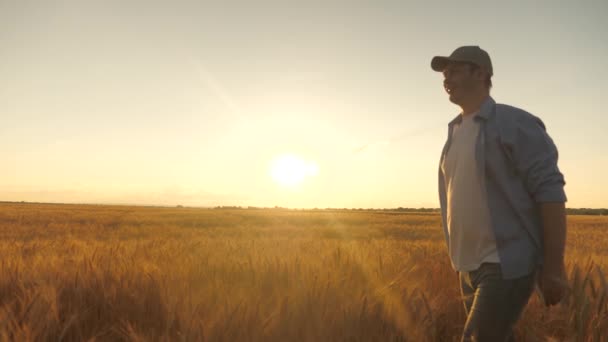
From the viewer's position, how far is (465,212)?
6.91 ft

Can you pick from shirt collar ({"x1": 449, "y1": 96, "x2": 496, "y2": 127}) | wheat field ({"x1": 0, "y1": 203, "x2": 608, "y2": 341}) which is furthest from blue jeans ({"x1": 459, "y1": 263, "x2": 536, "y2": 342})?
shirt collar ({"x1": 449, "y1": 96, "x2": 496, "y2": 127})

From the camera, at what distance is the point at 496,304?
183 cm

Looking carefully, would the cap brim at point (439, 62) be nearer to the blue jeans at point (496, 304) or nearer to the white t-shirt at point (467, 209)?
the white t-shirt at point (467, 209)

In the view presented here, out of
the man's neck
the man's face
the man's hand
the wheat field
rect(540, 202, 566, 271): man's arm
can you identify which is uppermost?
the man's face

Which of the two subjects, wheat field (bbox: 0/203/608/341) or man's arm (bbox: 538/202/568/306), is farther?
wheat field (bbox: 0/203/608/341)

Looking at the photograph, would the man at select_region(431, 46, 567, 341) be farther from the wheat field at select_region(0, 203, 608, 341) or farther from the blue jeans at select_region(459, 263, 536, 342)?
the wheat field at select_region(0, 203, 608, 341)

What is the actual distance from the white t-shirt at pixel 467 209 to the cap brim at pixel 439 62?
0.33 m

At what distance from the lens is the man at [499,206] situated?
1811 mm

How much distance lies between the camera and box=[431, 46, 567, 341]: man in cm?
181

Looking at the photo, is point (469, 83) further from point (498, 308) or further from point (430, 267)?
point (430, 267)

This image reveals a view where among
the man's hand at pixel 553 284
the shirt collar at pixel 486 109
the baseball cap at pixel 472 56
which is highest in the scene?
the baseball cap at pixel 472 56

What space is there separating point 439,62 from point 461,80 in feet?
0.62

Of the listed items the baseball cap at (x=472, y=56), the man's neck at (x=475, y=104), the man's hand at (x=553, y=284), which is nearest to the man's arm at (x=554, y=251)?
the man's hand at (x=553, y=284)

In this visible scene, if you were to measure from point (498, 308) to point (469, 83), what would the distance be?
1.17 meters
